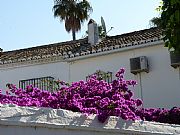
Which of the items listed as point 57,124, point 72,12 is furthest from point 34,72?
point 72,12

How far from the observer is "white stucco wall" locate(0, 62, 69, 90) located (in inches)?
639

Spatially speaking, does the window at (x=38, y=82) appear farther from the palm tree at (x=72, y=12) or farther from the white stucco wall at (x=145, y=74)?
the palm tree at (x=72, y=12)

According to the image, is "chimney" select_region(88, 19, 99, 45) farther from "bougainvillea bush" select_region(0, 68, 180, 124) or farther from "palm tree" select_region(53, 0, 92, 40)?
"palm tree" select_region(53, 0, 92, 40)

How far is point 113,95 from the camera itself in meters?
6.65

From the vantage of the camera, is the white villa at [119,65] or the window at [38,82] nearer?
the white villa at [119,65]

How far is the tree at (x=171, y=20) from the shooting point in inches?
242

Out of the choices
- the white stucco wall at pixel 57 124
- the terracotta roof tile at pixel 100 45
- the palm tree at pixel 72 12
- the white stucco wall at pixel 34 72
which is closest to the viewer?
the white stucco wall at pixel 57 124

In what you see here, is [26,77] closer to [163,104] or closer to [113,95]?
[163,104]

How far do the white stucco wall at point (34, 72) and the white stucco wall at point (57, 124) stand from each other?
10610mm

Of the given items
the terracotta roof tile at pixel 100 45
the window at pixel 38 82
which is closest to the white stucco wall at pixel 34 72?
the window at pixel 38 82

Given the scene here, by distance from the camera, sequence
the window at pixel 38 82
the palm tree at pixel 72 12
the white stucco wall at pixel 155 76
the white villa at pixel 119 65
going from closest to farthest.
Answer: the white stucco wall at pixel 155 76, the white villa at pixel 119 65, the window at pixel 38 82, the palm tree at pixel 72 12

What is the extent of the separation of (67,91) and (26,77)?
10732 millimetres

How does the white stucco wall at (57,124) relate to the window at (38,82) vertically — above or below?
below

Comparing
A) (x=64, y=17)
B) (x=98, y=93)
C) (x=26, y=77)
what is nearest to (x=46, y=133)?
(x=98, y=93)
